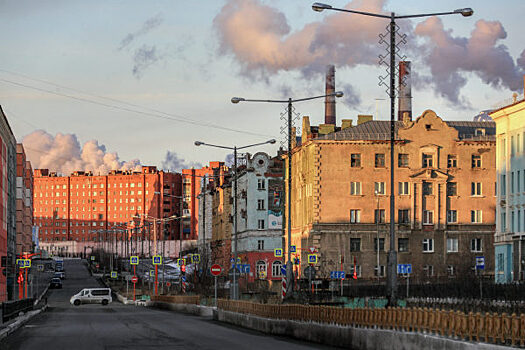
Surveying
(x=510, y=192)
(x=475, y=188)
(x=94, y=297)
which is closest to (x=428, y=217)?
(x=475, y=188)

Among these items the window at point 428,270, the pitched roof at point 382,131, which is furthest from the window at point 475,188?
the window at point 428,270

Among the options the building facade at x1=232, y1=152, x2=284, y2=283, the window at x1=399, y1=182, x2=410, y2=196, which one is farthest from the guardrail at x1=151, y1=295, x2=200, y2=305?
the building facade at x1=232, y1=152, x2=284, y2=283

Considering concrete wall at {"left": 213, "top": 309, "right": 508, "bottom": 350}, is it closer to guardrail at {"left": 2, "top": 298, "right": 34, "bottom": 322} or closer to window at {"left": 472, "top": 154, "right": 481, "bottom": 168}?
guardrail at {"left": 2, "top": 298, "right": 34, "bottom": 322}

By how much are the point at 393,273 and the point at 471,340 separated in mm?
10601

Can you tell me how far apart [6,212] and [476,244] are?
50.3 m

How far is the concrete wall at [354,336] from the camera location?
2152 centimetres

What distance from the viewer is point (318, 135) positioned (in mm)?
106500

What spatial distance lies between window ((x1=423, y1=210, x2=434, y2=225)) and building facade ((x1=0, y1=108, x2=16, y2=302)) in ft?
138

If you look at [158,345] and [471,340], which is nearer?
[471,340]

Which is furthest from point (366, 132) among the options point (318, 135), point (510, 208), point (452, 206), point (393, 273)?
point (393, 273)

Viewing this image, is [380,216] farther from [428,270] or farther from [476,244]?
[476,244]

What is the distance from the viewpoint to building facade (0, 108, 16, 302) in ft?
320

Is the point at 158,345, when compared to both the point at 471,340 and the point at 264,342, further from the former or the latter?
the point at 471,340

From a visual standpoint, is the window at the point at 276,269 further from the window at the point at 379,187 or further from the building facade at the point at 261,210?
the window at the point at 379,187
